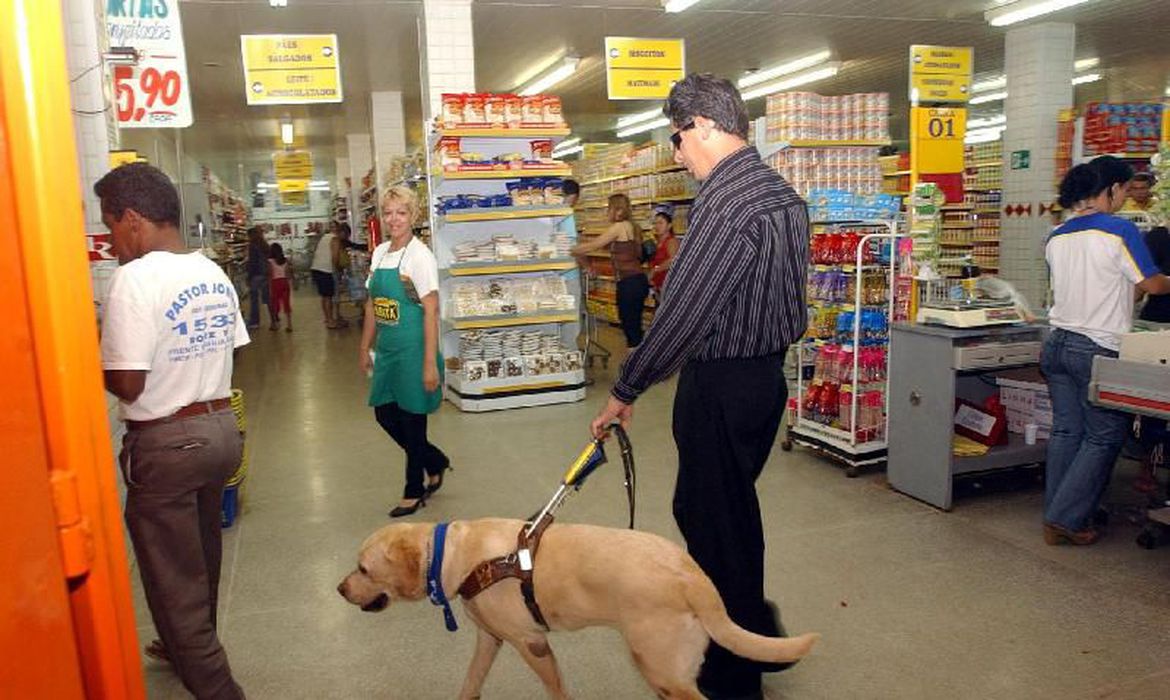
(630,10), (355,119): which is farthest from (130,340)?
(355,119)

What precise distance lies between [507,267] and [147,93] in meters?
2.94

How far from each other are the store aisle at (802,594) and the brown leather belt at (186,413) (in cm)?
110

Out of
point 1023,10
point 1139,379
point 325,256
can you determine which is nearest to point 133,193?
point 1139,379

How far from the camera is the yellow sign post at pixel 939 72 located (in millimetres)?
9078

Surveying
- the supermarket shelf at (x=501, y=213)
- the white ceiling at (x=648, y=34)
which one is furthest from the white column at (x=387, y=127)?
the supermarket shelf at (x=501, y=213)

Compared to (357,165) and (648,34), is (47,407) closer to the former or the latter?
(648,34)

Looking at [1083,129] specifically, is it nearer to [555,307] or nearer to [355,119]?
[555,307]

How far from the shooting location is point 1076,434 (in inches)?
153

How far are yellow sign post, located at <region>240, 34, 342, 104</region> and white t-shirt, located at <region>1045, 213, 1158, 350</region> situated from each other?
6.80m

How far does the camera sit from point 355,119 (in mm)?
17531

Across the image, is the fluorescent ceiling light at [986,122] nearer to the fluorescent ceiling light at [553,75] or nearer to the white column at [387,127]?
the fluorescent ceiling light at [553,75]

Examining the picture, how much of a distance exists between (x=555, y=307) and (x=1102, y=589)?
4.69m

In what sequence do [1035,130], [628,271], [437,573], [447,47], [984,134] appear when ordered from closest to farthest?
[437,573] < [447,47] < [628,271] < [1035,130] < [984,134]

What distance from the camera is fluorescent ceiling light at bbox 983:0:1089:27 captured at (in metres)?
9.11
